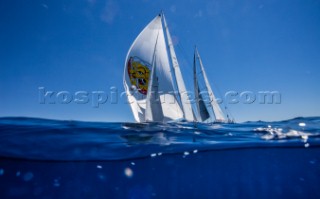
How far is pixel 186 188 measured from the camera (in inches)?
325

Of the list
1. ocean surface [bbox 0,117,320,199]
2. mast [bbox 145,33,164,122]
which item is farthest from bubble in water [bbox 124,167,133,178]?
mast [bbox 145,33,164,122]

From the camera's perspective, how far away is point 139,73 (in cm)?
1855

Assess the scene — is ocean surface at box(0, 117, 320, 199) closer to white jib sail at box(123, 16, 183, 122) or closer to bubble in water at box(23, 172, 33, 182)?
bubble in water at box(23, 172, 33, 182)

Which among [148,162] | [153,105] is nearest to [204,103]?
[153,105]

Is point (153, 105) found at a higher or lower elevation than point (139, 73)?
lower

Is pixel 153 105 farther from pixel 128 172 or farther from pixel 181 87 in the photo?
pixel 128 172

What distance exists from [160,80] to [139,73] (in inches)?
94.5

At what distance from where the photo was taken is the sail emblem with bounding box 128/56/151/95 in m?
18.1

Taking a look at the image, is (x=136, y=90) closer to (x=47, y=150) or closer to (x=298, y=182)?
(x=47, y=150)

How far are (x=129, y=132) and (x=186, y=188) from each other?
381 cm

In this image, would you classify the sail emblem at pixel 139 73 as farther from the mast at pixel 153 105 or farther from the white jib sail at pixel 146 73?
the mast at pixel 153 105

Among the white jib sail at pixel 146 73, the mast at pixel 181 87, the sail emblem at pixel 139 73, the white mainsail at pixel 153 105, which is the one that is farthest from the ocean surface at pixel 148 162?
the sail emblem at pixel 139 73

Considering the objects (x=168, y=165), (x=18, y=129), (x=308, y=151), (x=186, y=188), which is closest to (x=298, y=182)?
(x=308, y=151)

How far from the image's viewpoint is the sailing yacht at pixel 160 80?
655 inches
